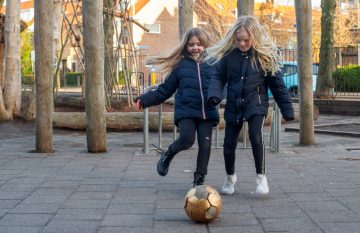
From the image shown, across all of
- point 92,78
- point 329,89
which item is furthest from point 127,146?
point 329,89

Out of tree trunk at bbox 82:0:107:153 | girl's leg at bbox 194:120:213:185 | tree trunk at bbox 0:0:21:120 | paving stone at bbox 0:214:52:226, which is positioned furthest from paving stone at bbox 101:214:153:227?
tree trunk at bbox 0:0:21:120

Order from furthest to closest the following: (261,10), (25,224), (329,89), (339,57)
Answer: (261,10), (339,57), (329,89), (25,224)

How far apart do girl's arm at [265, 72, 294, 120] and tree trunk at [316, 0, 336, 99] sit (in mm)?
14080

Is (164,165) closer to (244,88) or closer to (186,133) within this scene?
(186,133)

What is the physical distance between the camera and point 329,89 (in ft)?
65.3

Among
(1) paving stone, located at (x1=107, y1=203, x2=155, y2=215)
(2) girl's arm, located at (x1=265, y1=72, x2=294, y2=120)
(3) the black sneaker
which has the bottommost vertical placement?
(1) paving stone, located at (x1=107, y1=203, x2=155, y2=215)

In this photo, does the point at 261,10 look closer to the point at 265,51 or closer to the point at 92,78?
the point at 92,78

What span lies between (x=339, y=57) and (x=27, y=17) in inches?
2149

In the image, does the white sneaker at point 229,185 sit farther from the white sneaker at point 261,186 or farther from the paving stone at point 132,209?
the paving stone at point 132,209

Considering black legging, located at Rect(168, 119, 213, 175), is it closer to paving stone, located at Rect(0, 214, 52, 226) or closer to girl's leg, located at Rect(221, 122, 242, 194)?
girl's leg, located at Rect(221, 122, 242, 194)

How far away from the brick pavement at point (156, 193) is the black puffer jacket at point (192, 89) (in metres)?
0.82

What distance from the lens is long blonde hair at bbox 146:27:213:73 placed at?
640cm

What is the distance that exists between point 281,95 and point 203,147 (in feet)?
3.05

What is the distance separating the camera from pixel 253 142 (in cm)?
606
